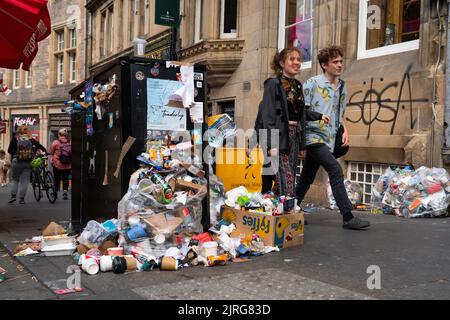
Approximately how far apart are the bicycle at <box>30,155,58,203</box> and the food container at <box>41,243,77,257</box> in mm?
6452

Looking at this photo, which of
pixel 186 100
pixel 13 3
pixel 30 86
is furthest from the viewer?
pixel 30 86

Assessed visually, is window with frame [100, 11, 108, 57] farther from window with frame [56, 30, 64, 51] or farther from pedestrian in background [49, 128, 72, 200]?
pedestrian in background [49, 128, 72, 200]

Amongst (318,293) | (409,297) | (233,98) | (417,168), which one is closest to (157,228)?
(318,293)

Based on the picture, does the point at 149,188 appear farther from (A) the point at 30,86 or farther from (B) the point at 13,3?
(A) the point at 30,86

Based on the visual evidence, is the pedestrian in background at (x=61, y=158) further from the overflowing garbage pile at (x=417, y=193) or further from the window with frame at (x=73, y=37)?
the window with frame at (x=73, y=37)

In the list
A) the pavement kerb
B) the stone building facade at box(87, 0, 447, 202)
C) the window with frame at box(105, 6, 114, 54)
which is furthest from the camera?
the window with frame at box(105, 6, 114, 54)

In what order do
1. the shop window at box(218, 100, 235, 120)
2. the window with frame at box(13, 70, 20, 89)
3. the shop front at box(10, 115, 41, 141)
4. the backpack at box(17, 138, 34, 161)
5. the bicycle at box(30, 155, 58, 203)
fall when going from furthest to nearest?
1. the window with frame at box(13, 70, 20, 89)
2. the shop front at box(10, 115, 41, 141)
3. the shop window at box(218, 100, 235, 120)
4. the bicycle at box(30, 155, 58, 203)
5. the backpack at box(17, 138, 34, 161)

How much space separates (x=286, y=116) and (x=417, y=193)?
9.35ft

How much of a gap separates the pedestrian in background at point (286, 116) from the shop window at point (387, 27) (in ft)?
12.0

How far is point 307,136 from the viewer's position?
5566mm

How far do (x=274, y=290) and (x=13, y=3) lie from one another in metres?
4.54

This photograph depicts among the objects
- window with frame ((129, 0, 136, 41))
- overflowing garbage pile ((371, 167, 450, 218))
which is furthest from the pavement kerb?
window with frame ((129, 0, 136, 41))

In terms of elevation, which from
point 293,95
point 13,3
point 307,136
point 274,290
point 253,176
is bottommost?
point 274,290

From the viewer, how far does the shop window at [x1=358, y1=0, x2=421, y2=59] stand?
27.3 ft
